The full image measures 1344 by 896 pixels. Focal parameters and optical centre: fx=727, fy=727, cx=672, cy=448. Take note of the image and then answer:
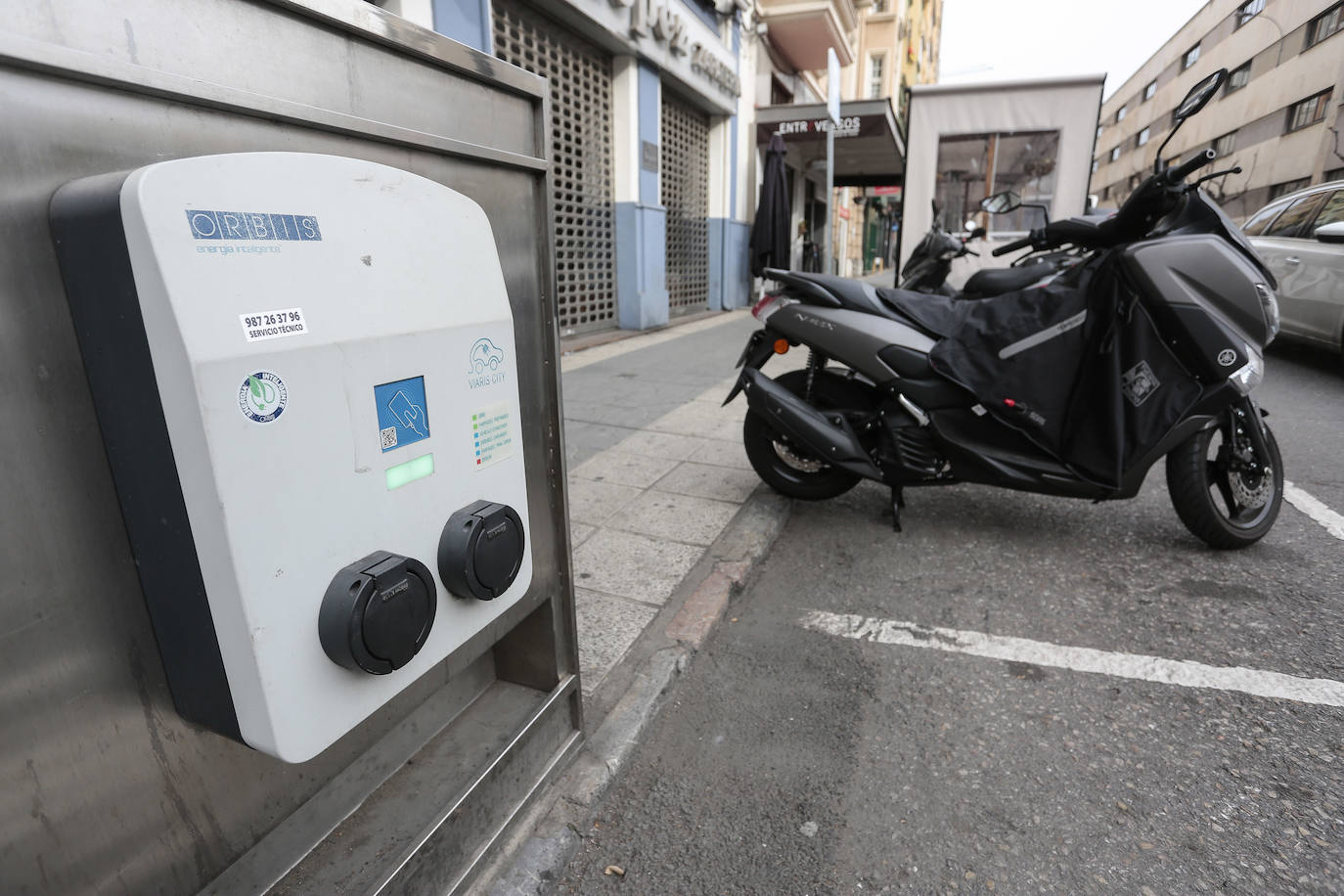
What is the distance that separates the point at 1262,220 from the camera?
7.90 metres

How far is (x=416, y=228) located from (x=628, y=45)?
854cm

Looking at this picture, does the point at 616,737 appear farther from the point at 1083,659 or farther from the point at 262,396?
the point at 1083,659

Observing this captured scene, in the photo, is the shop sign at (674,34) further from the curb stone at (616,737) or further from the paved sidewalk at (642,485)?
the curb stone at (616,737)

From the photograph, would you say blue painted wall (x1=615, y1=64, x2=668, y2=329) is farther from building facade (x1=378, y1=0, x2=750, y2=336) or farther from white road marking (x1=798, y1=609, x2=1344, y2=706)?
white road marking (x1=798, y1=609, x2=1344, y2=706)


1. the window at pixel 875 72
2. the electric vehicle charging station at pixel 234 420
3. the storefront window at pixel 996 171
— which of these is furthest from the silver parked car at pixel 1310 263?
the window at pixel 875 72

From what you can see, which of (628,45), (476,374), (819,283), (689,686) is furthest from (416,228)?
(628,45)

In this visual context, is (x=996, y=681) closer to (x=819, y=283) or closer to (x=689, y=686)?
(x=689, y=686)

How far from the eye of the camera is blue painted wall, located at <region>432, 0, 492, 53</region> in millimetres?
5504

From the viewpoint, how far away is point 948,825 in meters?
1.74

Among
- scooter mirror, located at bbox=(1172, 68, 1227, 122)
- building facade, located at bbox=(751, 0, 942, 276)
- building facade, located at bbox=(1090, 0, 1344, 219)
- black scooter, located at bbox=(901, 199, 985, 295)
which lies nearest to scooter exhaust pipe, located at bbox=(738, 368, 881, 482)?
black scooter, located at bbox=(901, 199, 985, 295)

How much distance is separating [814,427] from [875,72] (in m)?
31.1

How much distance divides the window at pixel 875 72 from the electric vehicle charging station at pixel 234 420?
1261 inches

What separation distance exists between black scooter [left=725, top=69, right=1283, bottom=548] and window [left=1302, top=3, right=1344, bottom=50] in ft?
85.9

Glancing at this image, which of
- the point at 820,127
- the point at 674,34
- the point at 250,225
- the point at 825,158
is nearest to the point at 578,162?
the point at 674,34
